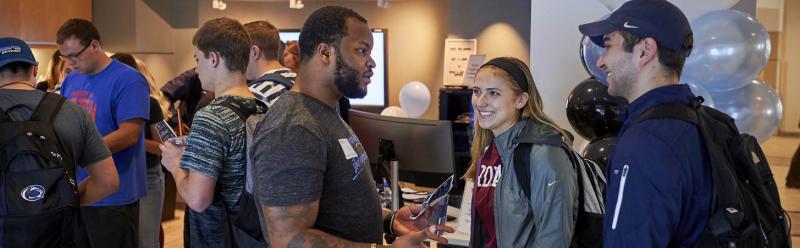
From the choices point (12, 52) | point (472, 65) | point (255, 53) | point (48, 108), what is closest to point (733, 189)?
point (255, 53)

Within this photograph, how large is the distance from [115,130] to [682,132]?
2.75 metres

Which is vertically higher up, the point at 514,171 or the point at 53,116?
the point at 53,116

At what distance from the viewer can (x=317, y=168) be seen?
161 centimetres

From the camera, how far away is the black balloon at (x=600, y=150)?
3297 mm

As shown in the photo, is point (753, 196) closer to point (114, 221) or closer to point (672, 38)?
point (672, 38)

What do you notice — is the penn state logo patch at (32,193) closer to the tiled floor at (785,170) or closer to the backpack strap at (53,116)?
the backpack strap at (53,116)

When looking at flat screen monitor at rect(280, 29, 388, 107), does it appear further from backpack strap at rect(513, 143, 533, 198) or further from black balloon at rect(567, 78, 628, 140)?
backpack strap at rect(513, 143, 533, 198)

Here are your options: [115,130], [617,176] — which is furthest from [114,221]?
[617,176]

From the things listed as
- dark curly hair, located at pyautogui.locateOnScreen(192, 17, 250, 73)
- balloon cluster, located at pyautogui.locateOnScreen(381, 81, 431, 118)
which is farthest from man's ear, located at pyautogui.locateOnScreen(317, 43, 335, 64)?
balloon cluster, located at pyautogui.locateOnScreen(381, 81, 431, 118)

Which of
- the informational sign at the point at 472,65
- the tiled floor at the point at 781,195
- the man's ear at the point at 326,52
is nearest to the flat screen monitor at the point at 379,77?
the informational sign at the point at 472,65

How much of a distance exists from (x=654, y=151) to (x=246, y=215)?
1.13 metres

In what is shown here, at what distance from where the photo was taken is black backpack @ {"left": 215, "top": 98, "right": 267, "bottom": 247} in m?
2.19

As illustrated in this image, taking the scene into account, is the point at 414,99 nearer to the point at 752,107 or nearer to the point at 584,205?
the point at 752,107

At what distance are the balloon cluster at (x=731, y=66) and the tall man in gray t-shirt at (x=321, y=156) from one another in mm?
1860
